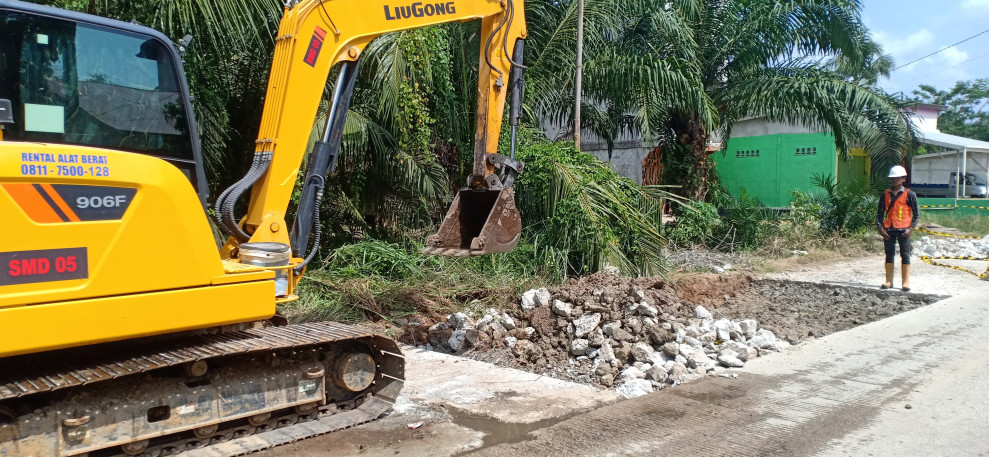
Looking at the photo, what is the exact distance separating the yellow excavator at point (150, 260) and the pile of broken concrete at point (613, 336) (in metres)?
2.00

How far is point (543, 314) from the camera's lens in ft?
23.1

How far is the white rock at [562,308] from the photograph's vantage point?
688cm

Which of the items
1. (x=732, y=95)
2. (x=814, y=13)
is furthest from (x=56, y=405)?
(x=814, y=13)

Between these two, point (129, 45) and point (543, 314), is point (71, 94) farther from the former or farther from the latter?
point (543, 314)

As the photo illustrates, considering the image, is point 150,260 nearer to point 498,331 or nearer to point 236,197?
point 236,197

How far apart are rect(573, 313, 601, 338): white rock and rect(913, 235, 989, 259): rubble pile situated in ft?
31.2

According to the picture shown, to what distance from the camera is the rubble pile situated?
13.4 m

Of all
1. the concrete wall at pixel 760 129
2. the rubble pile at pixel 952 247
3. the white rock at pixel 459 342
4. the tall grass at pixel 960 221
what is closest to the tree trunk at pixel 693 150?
the rubble pile at pixel 952 247

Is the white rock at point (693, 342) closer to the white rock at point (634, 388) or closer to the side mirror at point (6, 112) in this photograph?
the white rock at point (634, 388)

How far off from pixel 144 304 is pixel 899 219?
9070mm

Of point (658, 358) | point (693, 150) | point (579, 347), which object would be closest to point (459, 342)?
point (579, 347)

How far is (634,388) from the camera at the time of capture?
5.60 metres

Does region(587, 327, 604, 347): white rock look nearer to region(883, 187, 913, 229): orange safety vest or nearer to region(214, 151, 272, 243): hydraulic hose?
region(214, 151, 272, 243): hydraulic hose

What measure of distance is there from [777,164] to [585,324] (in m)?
16.0
